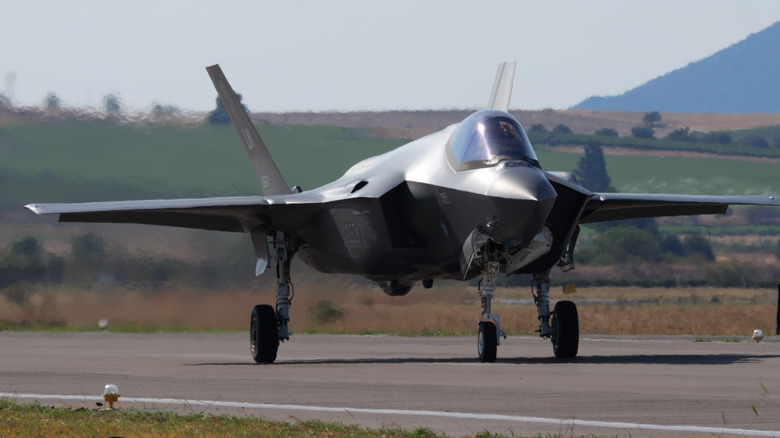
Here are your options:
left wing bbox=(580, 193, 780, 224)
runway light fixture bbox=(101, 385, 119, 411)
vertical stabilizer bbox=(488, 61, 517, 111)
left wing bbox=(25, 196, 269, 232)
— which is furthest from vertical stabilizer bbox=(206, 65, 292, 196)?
runway light fixture bbox=(101, 385, 119, 411)

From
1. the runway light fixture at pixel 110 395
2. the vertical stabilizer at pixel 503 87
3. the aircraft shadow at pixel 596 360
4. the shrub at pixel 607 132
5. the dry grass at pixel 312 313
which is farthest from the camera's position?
the shrub at pixel 607 132

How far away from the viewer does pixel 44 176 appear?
30062 mm

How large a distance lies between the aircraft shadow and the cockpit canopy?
2931 mm

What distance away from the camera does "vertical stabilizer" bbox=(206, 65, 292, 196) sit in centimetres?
2384

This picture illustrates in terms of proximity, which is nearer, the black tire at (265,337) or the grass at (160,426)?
the grass at (160,426)

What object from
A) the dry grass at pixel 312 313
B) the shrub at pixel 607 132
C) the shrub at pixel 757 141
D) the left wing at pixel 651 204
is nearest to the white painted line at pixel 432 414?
the left wing at pixel 651 204

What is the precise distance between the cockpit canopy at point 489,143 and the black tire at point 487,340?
2.09 m

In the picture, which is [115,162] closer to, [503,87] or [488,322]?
[503,87]

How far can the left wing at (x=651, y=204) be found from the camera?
19641mm

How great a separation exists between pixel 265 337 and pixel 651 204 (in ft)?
21.2

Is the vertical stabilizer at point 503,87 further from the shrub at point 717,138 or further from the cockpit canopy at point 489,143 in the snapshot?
the shrub at point 717,138

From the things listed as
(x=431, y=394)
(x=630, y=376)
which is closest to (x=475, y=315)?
(x=630, y=376)

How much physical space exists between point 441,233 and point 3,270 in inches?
590

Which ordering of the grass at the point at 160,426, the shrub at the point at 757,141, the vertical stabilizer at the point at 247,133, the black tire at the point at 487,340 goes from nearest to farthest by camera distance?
the grass at the point at 160,426, the black tire at the point at 487,340, the vertical stabilizer at the point at 247,133, the shrub at the point at 757,141
